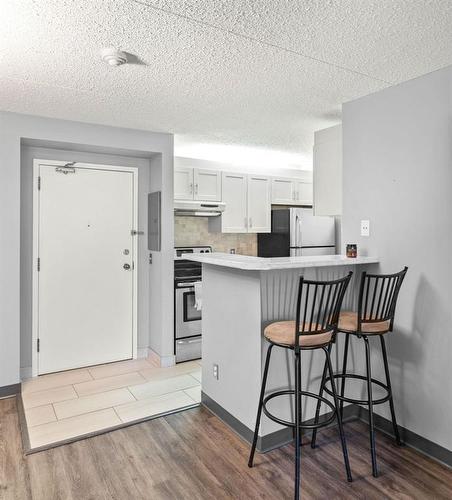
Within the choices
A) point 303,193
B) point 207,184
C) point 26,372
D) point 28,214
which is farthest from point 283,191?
point 26,372

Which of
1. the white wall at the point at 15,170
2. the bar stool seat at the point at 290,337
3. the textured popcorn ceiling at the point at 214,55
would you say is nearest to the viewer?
the textured popcorn ceiling at the point at 214,55

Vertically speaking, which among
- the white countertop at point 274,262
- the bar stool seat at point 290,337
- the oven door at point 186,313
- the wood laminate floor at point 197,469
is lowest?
the wood laminate floor at point 197,469

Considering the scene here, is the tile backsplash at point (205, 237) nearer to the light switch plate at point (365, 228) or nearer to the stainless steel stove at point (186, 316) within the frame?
the stainless steel stove at point (186, 316)

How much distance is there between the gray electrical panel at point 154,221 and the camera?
396 cm

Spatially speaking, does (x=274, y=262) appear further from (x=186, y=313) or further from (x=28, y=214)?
(x=28, y=214)

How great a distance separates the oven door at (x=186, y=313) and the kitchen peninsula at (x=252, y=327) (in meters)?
1.18

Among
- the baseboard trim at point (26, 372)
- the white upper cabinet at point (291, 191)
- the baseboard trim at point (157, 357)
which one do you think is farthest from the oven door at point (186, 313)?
the white upper cabinet at point (291, 191)

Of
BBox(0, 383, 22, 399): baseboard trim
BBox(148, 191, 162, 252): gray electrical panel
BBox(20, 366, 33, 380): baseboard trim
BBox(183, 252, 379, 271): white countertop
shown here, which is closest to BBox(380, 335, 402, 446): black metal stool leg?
BBox(183, 252, 379, 271): white countertop

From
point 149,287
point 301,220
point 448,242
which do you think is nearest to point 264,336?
point 448,242

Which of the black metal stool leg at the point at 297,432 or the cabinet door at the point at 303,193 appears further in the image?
the cabinet door at the point at 303,193

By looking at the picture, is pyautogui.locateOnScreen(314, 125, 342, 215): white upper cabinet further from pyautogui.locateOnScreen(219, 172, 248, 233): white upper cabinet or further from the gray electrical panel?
the gray electrical panel

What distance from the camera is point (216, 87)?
2.64m

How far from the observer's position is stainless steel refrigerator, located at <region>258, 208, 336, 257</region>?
4.94m

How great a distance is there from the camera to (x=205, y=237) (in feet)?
16.4
